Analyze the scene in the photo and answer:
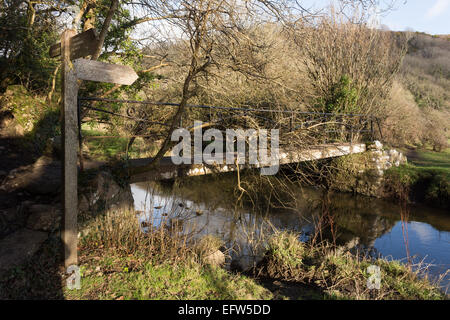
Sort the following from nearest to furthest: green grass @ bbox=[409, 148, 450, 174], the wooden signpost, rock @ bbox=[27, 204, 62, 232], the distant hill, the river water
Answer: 1. the wooden signpost
2. rock @ bbox=[27, 204, 62, 232]
3. the river water
4. green grass @ bbox=[409, 148, 450, 174]
5. the distant hill

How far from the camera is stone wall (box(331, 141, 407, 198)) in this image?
Answer: 10.9 metres

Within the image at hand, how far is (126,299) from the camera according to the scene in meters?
3.11

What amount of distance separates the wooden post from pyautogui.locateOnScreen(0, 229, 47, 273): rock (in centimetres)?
43

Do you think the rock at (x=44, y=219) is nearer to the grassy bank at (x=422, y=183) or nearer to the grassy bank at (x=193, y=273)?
the grassy bank at (x=193, y=273)

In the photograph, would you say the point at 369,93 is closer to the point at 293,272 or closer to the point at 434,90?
the point at 293,272

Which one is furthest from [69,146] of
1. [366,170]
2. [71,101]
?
[366,170]

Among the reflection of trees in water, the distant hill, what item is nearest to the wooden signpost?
the reflection of trees in water

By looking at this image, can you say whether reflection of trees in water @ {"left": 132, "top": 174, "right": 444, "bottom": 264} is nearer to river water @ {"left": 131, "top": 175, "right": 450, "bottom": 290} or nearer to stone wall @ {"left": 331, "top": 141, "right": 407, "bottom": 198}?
river water @ {"left": 131, "top": 175, "right": 450, "bottom": 290}

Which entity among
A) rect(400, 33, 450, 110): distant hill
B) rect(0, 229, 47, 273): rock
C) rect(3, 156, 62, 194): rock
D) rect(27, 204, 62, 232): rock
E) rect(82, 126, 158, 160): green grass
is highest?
rect(400, 33, 450, 110): distant hill

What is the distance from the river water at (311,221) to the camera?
5781 mm

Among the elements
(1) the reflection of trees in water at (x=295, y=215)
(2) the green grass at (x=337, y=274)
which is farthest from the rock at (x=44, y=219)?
(2) the green grass at (x=337, y=274)

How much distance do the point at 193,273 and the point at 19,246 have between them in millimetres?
2025
